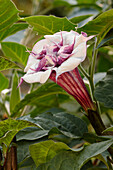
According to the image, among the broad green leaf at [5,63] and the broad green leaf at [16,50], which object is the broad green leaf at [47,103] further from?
the broad green leaf at [5,63]

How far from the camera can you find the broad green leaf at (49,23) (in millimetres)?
435

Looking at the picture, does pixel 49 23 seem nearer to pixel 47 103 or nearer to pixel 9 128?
pixel 9 128

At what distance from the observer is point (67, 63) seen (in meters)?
0.34

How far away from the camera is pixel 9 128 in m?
0.42

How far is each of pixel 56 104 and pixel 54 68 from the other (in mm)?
556

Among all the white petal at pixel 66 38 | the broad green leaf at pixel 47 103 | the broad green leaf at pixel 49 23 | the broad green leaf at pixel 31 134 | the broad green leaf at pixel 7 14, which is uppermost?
the broad green leaf at pixel 7 14

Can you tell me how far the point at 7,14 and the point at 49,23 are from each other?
74 mm

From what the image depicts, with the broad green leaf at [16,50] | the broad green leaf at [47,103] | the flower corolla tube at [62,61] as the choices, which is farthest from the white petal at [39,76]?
the broad green leaf at [47,103]

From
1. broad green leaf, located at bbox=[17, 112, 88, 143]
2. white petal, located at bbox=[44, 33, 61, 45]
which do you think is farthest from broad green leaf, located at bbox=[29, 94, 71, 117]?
white petal, located at bbox=[44, 33, 61, 45]

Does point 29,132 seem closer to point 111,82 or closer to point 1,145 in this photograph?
point 1,145

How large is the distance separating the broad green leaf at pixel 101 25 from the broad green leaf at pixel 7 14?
0.40 feet

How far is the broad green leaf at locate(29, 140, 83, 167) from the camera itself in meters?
0.40

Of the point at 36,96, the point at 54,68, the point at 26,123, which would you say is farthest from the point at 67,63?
the point at 36,96

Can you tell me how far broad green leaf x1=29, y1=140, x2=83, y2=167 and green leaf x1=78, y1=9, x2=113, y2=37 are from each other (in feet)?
0.68
